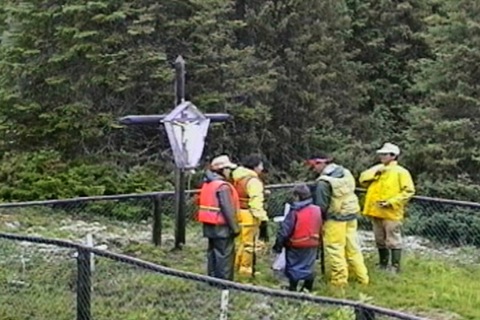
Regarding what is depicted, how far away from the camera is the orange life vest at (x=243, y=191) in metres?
9.84

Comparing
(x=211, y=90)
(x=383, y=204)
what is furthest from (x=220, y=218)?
(x=211, y=90)

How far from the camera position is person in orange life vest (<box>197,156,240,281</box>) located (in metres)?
9.00

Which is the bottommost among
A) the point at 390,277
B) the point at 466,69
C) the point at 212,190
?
the point at 390,277

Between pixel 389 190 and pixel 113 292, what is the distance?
3935mm

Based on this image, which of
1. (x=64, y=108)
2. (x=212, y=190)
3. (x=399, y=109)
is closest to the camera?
(x=212, y=190)

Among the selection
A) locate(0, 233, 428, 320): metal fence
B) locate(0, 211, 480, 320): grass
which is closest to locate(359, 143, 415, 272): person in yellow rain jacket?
locate(0, 211, 480, 320): grass

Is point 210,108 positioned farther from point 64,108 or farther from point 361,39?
point 361,39

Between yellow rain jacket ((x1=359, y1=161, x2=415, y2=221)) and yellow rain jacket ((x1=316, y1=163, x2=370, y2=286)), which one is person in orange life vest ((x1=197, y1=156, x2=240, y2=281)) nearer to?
yellow rain jacket ((x1=316, y1=163, x2=370, y2=286))

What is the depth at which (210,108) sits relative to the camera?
62.3ft

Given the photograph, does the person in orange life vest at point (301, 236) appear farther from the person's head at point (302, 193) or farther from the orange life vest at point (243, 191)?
the orange life vest at point (243, 191)

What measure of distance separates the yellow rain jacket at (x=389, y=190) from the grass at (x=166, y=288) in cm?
73

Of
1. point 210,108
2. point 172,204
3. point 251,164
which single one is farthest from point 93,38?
point 251,164

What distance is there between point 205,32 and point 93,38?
2.40 metres

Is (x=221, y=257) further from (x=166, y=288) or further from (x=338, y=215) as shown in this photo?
(x=166, y=288)
